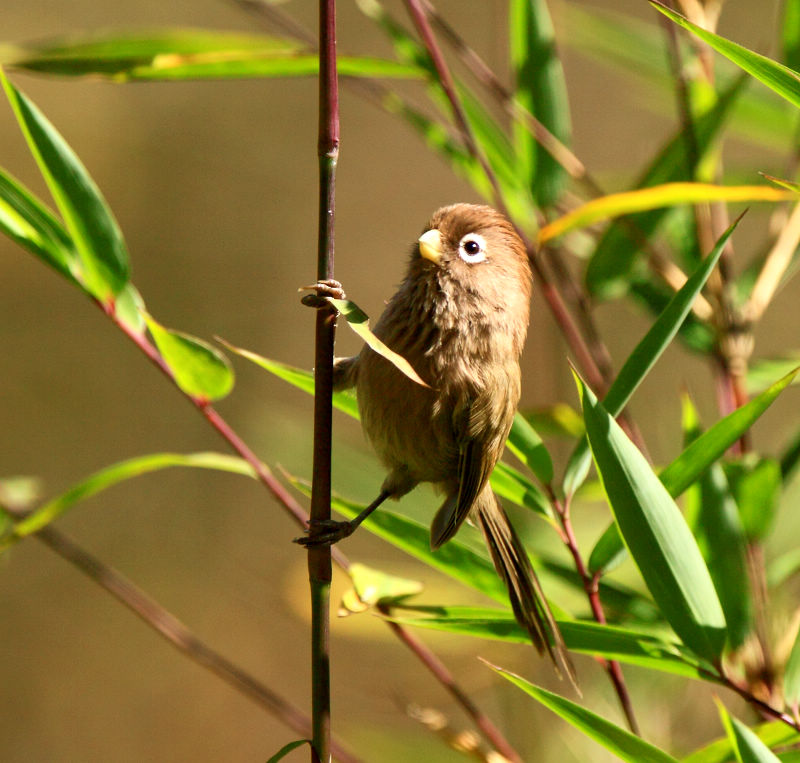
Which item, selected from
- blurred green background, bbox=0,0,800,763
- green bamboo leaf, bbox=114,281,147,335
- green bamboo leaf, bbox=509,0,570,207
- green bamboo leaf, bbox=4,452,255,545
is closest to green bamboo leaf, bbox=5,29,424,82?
green bamboo leaf, bbox=509,0,570,207

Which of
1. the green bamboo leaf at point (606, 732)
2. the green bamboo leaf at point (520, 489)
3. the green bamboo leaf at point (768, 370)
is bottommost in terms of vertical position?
the green bamboo leaf at point (606, 732)

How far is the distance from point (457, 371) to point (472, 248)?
14 centimetres

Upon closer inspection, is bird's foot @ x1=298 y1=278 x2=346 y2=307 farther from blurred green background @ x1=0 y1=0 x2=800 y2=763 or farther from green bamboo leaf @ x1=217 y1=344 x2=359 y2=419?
blurred green background @ x1=0 y1=0 x2=800 y2=763

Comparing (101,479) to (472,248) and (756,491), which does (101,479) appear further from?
(756,491)

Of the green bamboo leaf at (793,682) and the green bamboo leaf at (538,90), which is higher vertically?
the green bamboo leaf at (538,90)

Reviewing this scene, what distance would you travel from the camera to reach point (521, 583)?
0.93 metres

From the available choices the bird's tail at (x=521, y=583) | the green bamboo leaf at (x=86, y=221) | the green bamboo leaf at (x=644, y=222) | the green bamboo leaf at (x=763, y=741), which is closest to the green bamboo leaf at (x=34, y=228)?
the green bamboo leaf at (x=86, y=221)

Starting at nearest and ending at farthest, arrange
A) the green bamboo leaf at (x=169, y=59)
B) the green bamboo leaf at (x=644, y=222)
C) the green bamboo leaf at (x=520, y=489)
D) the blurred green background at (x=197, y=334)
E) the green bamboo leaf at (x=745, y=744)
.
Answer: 1. the green bamboo leaf at (x=745, y=744)
2. the green bamboo leaf at (x=520, y=489)
3. the green bamboo leaf at (x=169, y=59)
4. the green bamboo leaf at (x=644, y=222)
5. the blurred green background at (x=197, y=334)

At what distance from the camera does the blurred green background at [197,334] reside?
8.29 ft

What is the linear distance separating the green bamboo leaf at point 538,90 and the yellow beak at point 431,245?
277 mm

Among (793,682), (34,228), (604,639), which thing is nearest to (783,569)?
(793,682)

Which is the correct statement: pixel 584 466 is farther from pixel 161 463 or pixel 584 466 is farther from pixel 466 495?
pixel 161 463

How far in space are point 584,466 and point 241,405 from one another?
177 cm

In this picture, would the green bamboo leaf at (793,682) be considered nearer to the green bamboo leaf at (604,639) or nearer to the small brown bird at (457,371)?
the green bamboo leaf at (604,639)
